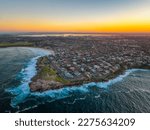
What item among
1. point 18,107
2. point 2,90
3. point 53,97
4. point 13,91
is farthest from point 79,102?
point 2,90

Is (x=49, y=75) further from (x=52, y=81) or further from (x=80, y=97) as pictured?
(x=80, y=97)

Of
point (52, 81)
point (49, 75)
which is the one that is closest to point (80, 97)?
point (52, 81)

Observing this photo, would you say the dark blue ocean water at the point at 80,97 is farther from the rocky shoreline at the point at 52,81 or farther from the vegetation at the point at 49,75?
the vegetation at the point at 49,75

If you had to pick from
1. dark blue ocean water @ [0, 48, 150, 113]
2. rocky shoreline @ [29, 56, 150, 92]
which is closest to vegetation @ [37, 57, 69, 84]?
rocky shoreline @ [29, 56, 150, 92]

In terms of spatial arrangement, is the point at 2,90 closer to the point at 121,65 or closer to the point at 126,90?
the point at 126,90

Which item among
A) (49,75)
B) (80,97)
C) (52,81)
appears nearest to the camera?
(80,97)

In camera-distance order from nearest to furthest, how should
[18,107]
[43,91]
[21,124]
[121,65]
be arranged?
[21,124], [18,107], [43,91], [121,65]

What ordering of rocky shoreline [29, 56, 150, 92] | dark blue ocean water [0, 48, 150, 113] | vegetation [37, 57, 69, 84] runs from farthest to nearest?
vegetation [37, 57, 69, 84] < rocky shoreline [29, 56, 150, 92] < dark blue ocean water [0, 48, 150, 113]

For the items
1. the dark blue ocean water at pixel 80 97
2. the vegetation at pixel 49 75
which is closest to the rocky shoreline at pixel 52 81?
the vegetation at pixel 49 75

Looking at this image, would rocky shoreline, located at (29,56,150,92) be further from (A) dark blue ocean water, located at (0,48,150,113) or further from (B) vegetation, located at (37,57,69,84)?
(A) dark blue ocean water, located at (0,48,150,113)

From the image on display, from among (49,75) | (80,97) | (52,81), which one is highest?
(49,75)

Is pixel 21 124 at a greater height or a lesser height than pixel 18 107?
greater
